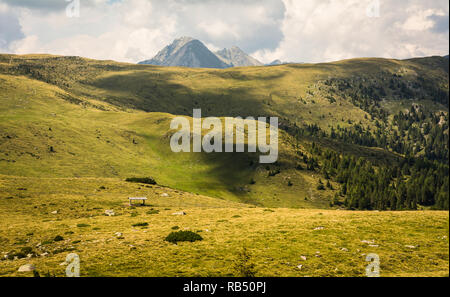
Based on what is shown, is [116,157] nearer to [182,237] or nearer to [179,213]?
[179,213]

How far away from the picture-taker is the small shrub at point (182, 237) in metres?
25.5

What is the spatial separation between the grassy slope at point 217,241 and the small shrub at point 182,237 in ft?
2.28

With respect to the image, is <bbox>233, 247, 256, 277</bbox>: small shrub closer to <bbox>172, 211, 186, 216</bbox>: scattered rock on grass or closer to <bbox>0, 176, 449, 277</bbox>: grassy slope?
<bbox>0, 176, 449, 277</bbox>: grassy slope

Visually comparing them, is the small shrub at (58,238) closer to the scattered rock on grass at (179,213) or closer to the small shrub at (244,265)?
the scattered rock on grass at (179,213)

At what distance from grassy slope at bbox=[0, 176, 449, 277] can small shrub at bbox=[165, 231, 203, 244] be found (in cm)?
70

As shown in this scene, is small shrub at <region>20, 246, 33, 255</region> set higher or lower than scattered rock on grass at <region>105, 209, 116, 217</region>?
higher

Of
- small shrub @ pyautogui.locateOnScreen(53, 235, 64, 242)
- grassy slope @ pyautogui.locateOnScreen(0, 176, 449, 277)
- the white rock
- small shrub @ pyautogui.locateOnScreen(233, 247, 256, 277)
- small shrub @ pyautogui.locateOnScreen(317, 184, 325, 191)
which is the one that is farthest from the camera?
small shrub @ pyautogui.locateOnScreen(317, 184, 325, 191)

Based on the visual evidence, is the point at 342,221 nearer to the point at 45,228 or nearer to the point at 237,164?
the point at 45,228

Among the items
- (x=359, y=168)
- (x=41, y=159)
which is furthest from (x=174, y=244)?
(x=359, y=168)

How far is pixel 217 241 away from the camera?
25219mm

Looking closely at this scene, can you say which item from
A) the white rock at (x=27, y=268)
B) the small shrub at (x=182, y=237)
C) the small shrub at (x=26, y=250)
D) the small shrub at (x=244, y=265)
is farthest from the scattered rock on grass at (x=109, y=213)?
the small shrub at (x=244, y=265)

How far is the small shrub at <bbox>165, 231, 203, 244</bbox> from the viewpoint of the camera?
83.5 ft

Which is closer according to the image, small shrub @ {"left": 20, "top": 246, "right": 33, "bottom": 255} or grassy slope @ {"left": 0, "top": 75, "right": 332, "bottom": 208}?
small shrub @ {"left": 20, "top": 246, "right": 33, "bottom": 255}

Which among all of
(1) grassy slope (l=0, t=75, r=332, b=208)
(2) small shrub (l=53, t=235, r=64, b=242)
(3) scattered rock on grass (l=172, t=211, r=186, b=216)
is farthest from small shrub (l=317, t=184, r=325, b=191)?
(2) small shrub (l=53, t=235, r=64, b=242)
